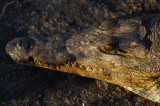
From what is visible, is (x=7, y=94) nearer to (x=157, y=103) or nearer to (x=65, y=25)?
(x=65, y=25)

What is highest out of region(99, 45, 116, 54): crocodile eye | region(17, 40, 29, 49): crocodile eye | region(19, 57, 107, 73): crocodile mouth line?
region(99, 45, 116, 54): crocodile eye

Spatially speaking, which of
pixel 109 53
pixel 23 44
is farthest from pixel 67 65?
pixel 23 44

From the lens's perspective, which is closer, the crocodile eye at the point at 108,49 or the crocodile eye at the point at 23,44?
the crocodile eye at the point at 108,49

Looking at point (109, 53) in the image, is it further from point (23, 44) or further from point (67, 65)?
point (23, 44)

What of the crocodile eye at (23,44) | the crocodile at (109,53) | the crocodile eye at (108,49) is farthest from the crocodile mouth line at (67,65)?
the crocodile eye at (108,49)

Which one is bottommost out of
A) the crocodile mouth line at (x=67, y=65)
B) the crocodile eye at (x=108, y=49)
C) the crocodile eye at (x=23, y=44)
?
the crocodile mouth line at (x=67, y=65)

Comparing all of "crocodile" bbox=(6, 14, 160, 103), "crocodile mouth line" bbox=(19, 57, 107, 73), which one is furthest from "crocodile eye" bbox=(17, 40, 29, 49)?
"crocodile mouth line" bbox=(19, 57, 107, 73)

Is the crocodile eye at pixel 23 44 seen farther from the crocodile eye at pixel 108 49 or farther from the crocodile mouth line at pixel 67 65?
the crocodile eye at pixel 108 49

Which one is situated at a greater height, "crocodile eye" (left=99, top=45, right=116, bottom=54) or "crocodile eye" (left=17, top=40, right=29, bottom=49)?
"crocodile eye" (left=99, top=45, right=116, bottom=54)

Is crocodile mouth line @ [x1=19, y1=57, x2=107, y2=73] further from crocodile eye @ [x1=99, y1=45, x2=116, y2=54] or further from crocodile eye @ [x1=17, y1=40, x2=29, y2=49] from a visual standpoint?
crocodile eye @ [x1=99, y1=45, x2=116, y2=54]
